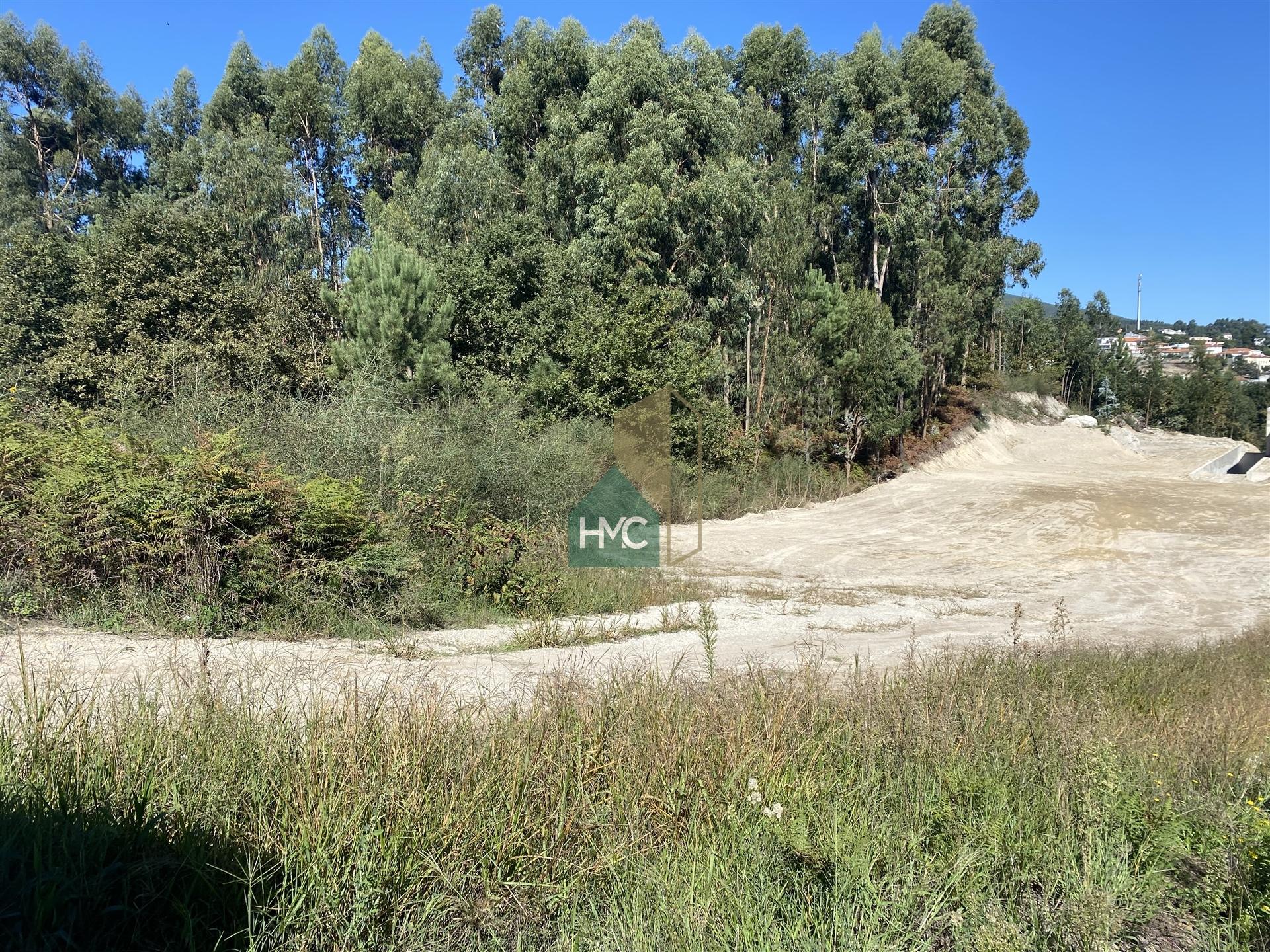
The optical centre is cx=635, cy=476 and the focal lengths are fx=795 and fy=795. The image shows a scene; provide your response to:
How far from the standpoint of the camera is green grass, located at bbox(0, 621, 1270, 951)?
2.91 metres

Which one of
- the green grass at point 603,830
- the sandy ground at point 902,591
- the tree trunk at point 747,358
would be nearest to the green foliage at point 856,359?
the tree trunk at point 747,358

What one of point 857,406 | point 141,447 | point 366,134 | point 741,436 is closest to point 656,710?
point 141,447

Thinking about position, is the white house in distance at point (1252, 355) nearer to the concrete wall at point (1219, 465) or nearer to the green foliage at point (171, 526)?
the concrete wall at point (1219, 465)

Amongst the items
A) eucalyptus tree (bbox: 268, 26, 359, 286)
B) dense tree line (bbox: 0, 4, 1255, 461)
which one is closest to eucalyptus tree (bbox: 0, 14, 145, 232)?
dense tree line (bbox: 0, 4, 1255, 461)

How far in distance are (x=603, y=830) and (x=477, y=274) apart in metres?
24.7

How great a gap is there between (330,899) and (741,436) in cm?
2510

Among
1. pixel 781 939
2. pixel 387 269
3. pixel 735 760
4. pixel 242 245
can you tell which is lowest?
pixel 781 939

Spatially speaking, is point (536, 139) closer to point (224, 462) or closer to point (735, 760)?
point (224, 462)

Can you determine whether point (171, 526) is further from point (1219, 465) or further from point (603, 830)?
point (1219, 465)

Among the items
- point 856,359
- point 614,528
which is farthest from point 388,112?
point 614,528

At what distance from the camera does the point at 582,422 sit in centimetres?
2234

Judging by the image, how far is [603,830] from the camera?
11.6 feet

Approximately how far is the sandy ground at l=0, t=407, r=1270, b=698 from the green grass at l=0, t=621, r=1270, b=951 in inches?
45.8

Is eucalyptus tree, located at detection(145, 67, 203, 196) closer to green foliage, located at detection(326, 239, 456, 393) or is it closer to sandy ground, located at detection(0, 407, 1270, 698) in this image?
green foliage, located at detection(326, 239, 456, 393)
